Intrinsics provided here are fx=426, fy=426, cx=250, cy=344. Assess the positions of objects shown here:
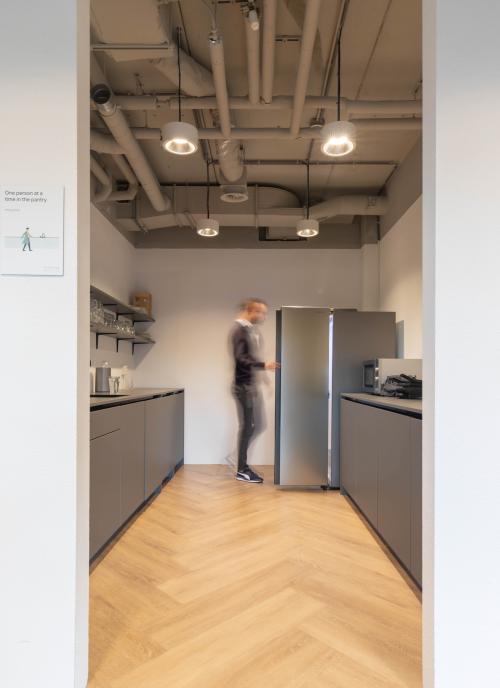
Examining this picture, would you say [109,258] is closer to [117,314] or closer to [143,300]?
[117,314]

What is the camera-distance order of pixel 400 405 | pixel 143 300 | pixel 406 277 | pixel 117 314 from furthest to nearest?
pixel 143 300 → pixel 117 314 → pixel 406 277 → pixel 400 405

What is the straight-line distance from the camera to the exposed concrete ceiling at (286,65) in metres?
2.30

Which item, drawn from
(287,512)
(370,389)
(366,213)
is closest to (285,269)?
(366,213)

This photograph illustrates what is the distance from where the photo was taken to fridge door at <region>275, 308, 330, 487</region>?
12.3 feet

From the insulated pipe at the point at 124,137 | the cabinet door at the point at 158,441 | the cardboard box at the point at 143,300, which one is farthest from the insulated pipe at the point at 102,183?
the cabinet door at the point at 158,441

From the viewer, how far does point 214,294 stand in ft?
16.5

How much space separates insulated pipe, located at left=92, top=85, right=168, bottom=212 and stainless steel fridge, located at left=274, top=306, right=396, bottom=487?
1634 mm

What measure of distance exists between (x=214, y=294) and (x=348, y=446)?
2.45 m

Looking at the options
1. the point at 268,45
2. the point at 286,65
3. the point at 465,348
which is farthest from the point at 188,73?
the point at 465,348

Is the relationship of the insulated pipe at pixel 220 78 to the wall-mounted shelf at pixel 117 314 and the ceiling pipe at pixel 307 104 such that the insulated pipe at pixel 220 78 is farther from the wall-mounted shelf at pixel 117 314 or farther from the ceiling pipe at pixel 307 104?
the wall-mounted shelf at pixel 117 314

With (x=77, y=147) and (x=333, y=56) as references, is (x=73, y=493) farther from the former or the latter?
(x=333, y=56)

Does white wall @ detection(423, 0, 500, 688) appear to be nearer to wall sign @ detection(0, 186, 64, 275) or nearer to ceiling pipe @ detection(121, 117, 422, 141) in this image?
wall sign @ detection(0, 186, 64, 275)

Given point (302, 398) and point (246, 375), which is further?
point (246, 375)

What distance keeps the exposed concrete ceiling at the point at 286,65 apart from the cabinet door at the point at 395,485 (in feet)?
7.37
